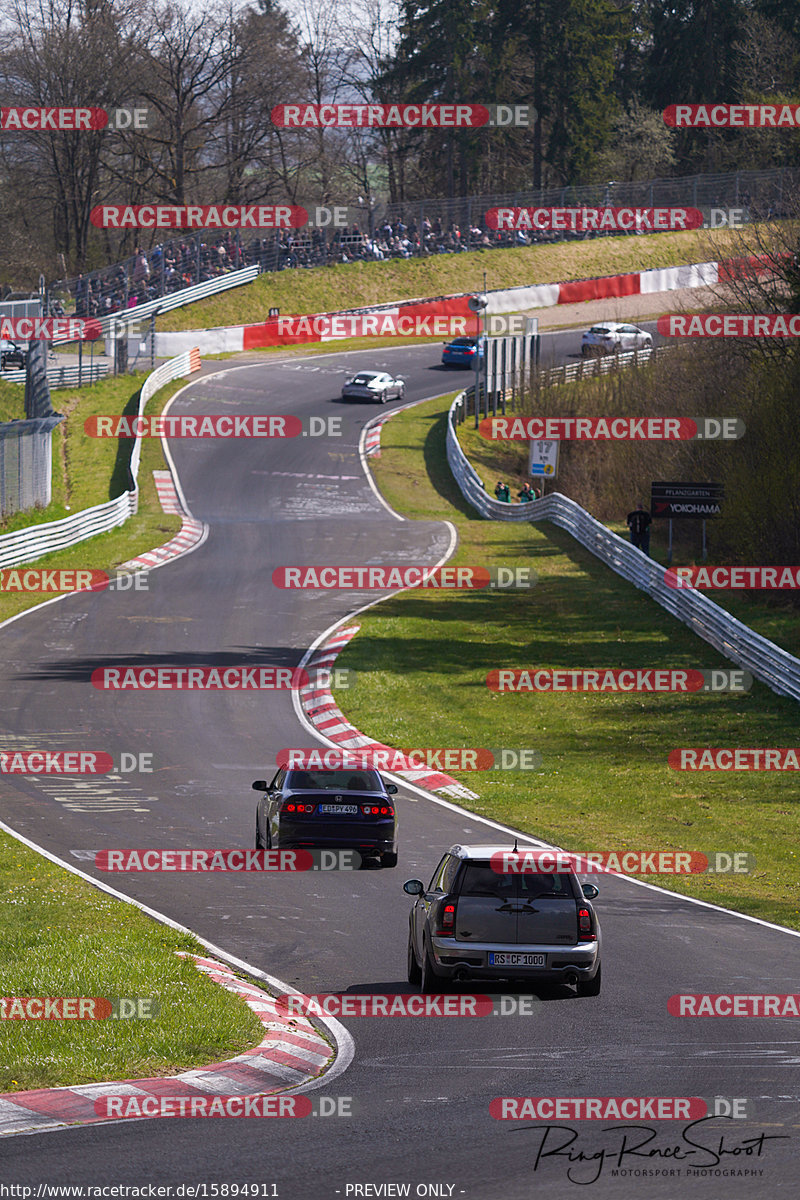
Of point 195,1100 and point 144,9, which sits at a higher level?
point 144,9

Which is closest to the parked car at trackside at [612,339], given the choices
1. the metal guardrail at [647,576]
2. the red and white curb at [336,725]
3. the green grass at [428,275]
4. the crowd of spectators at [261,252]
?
the green grass at [428,275]

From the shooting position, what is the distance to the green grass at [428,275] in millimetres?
77000

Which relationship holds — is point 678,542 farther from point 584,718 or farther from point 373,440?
point 584,718

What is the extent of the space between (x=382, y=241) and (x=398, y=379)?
20030 millimetres

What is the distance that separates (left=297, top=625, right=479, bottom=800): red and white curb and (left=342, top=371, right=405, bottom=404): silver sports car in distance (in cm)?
3243

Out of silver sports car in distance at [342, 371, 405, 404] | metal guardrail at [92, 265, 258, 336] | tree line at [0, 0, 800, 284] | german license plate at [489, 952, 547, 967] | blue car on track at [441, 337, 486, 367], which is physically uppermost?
tree line at [0, 0, 800, 284]

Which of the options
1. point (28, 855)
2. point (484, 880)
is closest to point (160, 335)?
point (28, 855)

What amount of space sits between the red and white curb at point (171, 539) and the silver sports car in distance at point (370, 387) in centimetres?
1351

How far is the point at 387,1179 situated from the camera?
7719mm

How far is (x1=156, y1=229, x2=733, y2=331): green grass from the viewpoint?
77000mm

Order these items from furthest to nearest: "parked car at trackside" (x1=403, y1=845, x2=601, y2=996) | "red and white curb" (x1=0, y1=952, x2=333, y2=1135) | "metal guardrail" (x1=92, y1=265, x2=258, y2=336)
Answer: "metal guardrail" (x1=92, y1=265, x2=258, y2=336), "parked car at trackside" (x1=403, y1=845, x2=601, y2=996), "red and white curb" (x1=0, y1=952, x2=333, y2=1135)

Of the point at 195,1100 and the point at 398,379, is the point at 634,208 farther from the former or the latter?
the point at 195,1100

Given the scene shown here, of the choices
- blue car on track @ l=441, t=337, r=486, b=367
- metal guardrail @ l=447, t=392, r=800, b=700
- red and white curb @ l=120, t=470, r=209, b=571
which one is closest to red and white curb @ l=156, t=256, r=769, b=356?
blue car on track @ l=441, t=337, r=486, b=367

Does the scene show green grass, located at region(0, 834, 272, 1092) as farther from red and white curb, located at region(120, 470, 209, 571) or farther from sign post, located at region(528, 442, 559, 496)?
sign post, located at region(528, 442, 559, 496)
